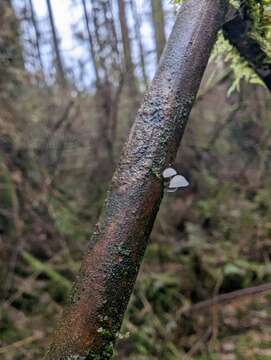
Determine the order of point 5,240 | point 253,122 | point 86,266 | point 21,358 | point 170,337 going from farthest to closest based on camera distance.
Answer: point 253,122
point 5,240
point 170,337
point 21,358
point 86,266

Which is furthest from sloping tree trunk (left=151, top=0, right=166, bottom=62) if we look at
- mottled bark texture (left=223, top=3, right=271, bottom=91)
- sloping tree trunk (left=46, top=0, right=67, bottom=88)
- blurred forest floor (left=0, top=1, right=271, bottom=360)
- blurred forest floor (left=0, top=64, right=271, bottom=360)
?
mottled bark texture (left=223, top=3, right=271, bottom=91)

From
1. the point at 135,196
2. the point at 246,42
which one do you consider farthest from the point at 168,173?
the point at 246,42

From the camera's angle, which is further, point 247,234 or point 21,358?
point 247,234

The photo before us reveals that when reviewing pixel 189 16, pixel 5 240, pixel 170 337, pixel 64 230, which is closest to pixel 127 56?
pixel 64 230

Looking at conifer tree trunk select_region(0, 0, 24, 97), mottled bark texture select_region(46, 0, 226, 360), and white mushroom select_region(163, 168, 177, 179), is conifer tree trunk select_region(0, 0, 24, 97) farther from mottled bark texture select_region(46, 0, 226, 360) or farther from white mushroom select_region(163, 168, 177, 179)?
white mushroom select_region(163, 168, 177, 179)

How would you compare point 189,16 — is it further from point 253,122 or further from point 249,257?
point 253,122

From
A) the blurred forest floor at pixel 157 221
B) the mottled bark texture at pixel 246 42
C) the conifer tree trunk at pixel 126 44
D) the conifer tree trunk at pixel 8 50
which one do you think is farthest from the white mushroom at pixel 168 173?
the conifer tree trunk at pixel 126 44

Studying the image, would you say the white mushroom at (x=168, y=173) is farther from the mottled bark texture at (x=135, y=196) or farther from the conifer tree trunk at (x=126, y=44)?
the conifer tree trunk at (x=126, y=44)

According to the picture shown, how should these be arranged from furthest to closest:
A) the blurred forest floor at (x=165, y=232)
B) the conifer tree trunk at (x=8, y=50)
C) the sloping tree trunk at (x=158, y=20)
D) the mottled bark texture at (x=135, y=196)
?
1. the sloping tree trunk at (x=158, y=20)
2. the conifer tree trunk at (x=8, y=50)
3. the blurred forest floor at (x=165, y=232)
4. the mottled bark texture at (x=135, y=196)
